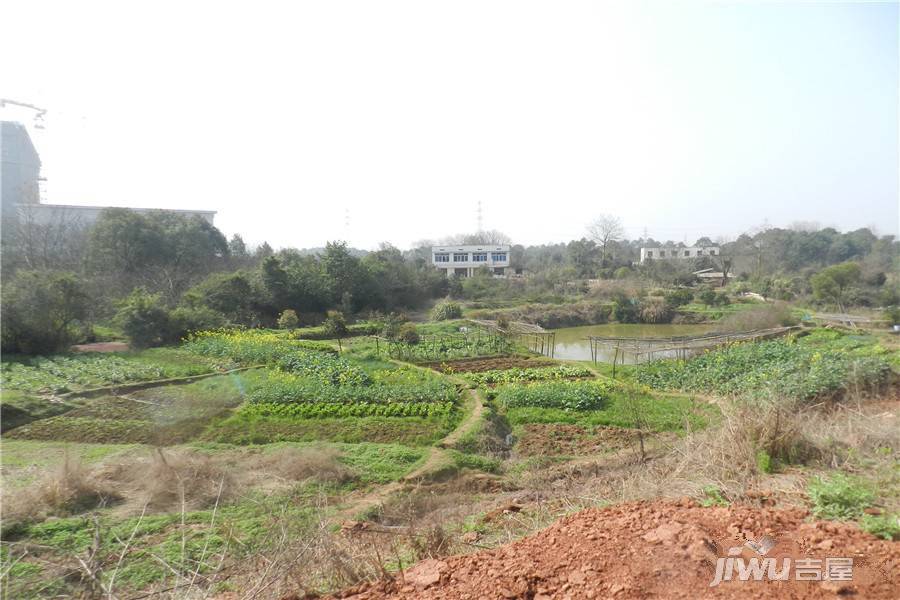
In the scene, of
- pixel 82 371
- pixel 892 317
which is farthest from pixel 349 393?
pixel 892 317

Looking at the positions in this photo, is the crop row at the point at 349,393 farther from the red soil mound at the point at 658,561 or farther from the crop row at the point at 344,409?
the red soil mound at the point at 658,561

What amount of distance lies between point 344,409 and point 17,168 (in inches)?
1448

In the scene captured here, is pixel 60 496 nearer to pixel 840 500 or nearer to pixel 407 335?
pixel 840 500

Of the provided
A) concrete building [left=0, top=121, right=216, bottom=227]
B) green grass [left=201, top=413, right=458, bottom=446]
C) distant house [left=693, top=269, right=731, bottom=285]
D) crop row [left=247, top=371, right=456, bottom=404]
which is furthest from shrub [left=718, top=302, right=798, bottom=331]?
concrete building [left=0, top=121, right=216, bottom=227]

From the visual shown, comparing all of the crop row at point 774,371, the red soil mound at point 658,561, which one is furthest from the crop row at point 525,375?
the red soil mound at point 658,561

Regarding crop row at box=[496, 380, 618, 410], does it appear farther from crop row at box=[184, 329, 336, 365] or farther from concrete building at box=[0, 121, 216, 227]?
concrete building at box=[0, 121, 216, 227]

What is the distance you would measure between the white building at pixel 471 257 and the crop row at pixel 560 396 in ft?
141

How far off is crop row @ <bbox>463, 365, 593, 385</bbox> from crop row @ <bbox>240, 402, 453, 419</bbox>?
3.05 meters

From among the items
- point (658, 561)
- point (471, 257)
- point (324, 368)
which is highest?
point (471, 257)

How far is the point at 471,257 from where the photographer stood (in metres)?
55.5

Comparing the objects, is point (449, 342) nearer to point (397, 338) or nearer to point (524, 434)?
point (397, 338)

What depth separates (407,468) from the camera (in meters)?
7.95

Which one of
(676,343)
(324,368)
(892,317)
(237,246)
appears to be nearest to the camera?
(324,368)

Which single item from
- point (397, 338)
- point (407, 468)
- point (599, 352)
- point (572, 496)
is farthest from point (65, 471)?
point (599, 352)
